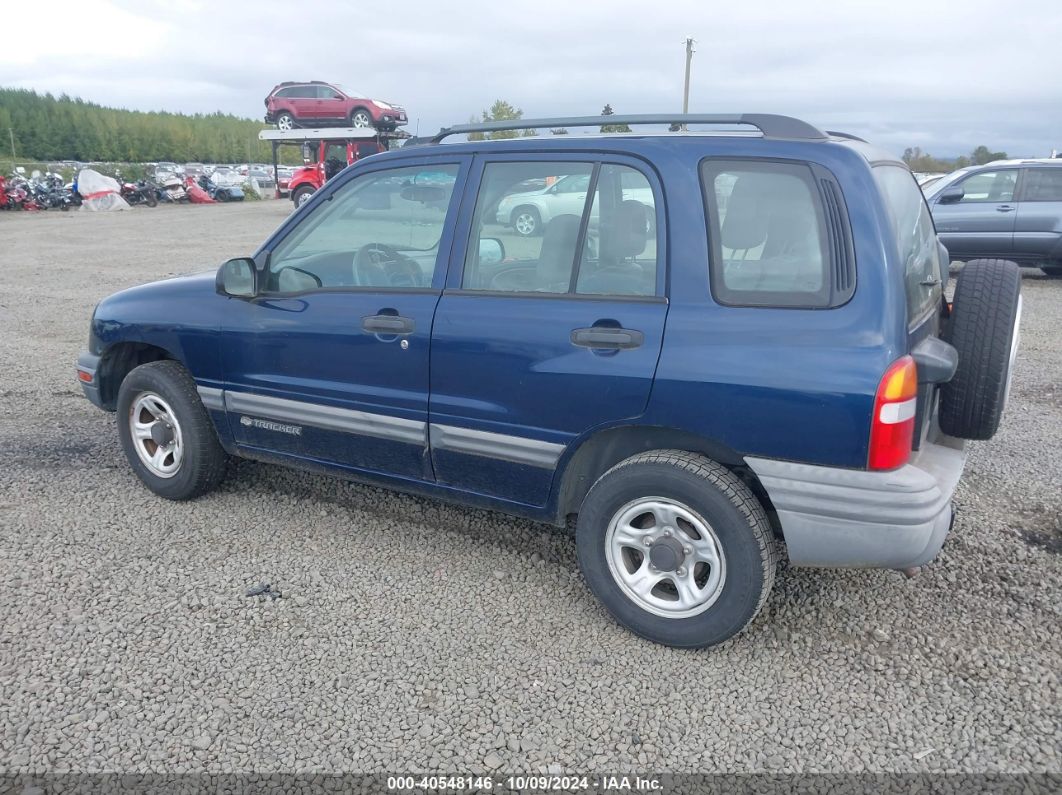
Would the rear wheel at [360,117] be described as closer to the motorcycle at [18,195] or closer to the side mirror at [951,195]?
the motorcycle at [18,195]

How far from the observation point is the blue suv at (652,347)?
280 centimetres

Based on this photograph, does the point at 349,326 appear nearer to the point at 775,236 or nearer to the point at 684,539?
the point at 684,539

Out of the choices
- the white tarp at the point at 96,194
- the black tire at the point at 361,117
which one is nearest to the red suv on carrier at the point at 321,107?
the black tire at the point at 361,117

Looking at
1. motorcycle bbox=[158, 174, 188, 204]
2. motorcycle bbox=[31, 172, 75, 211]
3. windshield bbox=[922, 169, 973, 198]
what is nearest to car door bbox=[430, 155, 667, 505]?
windshield bbox=[922, 169, 973, 198]

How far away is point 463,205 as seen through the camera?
3.54 meters

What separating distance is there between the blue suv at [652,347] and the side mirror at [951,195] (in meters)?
8.07

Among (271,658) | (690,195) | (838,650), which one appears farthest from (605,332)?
(271,658)

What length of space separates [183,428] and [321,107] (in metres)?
24.9

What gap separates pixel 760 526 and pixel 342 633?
1620mm

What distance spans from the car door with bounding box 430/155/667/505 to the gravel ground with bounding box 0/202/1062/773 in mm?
612

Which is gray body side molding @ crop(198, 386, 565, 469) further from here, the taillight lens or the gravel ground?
the taillight lens

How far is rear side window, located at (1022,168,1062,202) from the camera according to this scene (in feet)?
37.1

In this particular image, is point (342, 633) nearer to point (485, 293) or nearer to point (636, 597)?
point (636, 597)

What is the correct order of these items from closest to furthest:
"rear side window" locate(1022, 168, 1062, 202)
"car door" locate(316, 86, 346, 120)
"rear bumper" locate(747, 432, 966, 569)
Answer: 1. "rear bumper" locate(747, 432, 966, 569)
2. "rear side window" locate(1022, 168, 1062, 202)
3. "car door" locate(316, 86, 346, 120)
